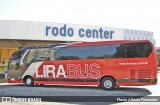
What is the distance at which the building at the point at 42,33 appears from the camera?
24.6m

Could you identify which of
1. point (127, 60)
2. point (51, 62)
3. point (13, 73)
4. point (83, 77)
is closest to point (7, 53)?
point (13, 73)

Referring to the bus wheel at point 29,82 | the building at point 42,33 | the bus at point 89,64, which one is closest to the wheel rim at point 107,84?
the bus at point 89,64

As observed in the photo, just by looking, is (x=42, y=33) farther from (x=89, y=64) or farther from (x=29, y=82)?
(x=89, y=64)

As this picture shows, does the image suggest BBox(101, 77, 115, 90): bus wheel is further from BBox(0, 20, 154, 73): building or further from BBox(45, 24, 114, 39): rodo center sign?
BBox(45, 24, 114, 39): rodo center sign

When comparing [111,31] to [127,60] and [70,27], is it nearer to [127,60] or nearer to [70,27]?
[70,27]

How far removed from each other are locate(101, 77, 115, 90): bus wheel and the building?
38.7 ft

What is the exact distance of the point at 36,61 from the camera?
17.4m

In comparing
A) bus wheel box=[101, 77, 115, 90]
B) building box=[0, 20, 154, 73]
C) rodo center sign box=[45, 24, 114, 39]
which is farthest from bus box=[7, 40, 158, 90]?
rodo center sign box=[45, 24, 114, 39]

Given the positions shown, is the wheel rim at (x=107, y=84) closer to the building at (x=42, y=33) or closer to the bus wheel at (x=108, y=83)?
Answer: the bus wheel at (x=108, y=83)

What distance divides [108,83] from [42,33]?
12246 millimetres

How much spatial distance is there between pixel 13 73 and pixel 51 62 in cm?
318

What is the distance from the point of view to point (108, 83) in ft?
49.3

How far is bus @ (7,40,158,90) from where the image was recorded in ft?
46.6

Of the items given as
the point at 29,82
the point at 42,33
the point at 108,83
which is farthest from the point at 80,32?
the point at 108,83
